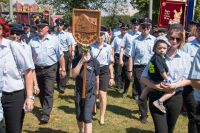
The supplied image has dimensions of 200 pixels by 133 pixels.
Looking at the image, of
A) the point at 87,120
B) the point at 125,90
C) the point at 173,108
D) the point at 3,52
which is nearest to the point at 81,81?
the point at 87,120

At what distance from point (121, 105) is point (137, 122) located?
176 cm

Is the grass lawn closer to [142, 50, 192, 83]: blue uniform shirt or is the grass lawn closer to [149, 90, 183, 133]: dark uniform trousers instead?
[149, 90, 183, 133]: dark uniform trousers

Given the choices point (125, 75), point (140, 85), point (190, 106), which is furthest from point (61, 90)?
point (190, 106)

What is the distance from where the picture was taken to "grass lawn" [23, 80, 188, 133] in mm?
8227

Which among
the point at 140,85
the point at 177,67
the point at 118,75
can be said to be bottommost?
the point at 118,75

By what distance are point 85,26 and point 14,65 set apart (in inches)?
80.1

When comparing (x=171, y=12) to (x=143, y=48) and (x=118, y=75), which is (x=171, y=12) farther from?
(x=118, y=75)

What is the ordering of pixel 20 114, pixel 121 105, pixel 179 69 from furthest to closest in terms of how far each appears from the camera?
1. pixel 121 105
2. pixel 179 69
3. pixel 20 114

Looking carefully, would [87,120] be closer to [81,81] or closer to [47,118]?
[81,81]

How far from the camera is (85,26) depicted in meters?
6.74

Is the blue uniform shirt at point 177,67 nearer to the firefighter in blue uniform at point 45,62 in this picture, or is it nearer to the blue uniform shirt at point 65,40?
the firefighter in blue uniform at point 45,62

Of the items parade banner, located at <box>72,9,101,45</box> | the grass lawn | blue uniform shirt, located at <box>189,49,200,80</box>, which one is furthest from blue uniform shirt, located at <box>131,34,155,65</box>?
blue uniform shirt, located at <box>189,49,200,80</box>

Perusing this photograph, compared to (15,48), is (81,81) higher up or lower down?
lower down

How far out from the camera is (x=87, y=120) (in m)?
6.68
